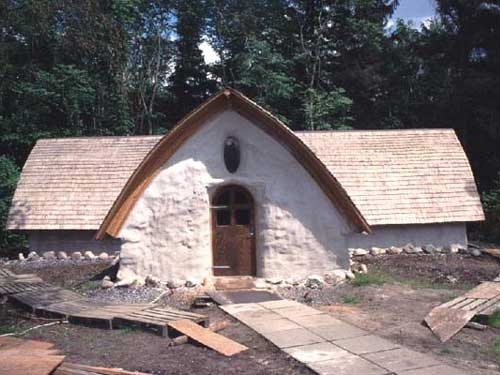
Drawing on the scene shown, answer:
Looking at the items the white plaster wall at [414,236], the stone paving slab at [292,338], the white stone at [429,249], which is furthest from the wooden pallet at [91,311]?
the white stone at [429,249]

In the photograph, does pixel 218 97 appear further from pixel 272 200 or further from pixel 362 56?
pixel 362 56

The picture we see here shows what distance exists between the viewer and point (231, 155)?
12.3 meters

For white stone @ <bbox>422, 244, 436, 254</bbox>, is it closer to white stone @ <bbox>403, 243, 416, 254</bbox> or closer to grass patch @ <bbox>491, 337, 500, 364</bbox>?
white stone @ <bbox>403, 243, 416, 254</bbox>

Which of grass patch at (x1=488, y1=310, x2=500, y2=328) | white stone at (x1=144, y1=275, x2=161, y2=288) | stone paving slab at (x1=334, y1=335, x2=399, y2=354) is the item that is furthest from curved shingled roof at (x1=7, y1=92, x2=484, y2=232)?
stone paving slab at (x1=334, y1=335, x2=399, y2=354)

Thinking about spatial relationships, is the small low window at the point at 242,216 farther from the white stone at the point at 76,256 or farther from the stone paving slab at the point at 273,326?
the white stone at the point at 76,256

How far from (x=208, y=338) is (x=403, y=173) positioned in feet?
39.4

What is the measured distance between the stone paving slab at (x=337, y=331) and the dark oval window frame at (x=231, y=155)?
184 inches

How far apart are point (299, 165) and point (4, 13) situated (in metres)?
7.00

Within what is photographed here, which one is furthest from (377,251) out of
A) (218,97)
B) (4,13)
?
(4,13)

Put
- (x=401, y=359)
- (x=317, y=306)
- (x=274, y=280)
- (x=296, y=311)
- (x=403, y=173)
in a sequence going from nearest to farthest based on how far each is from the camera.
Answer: (x=401, y=359) < (x=296, y=311) < (x=317, y=306) < (x=274, y=280) < (x=403, y=173)

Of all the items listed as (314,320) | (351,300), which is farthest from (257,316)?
(351,300)

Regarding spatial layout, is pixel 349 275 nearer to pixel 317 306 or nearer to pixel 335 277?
Result: pixel 335 277

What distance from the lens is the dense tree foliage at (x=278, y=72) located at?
25.4m

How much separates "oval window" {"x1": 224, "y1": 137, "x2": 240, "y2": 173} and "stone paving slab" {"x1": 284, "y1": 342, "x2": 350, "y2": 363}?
5490 mm
